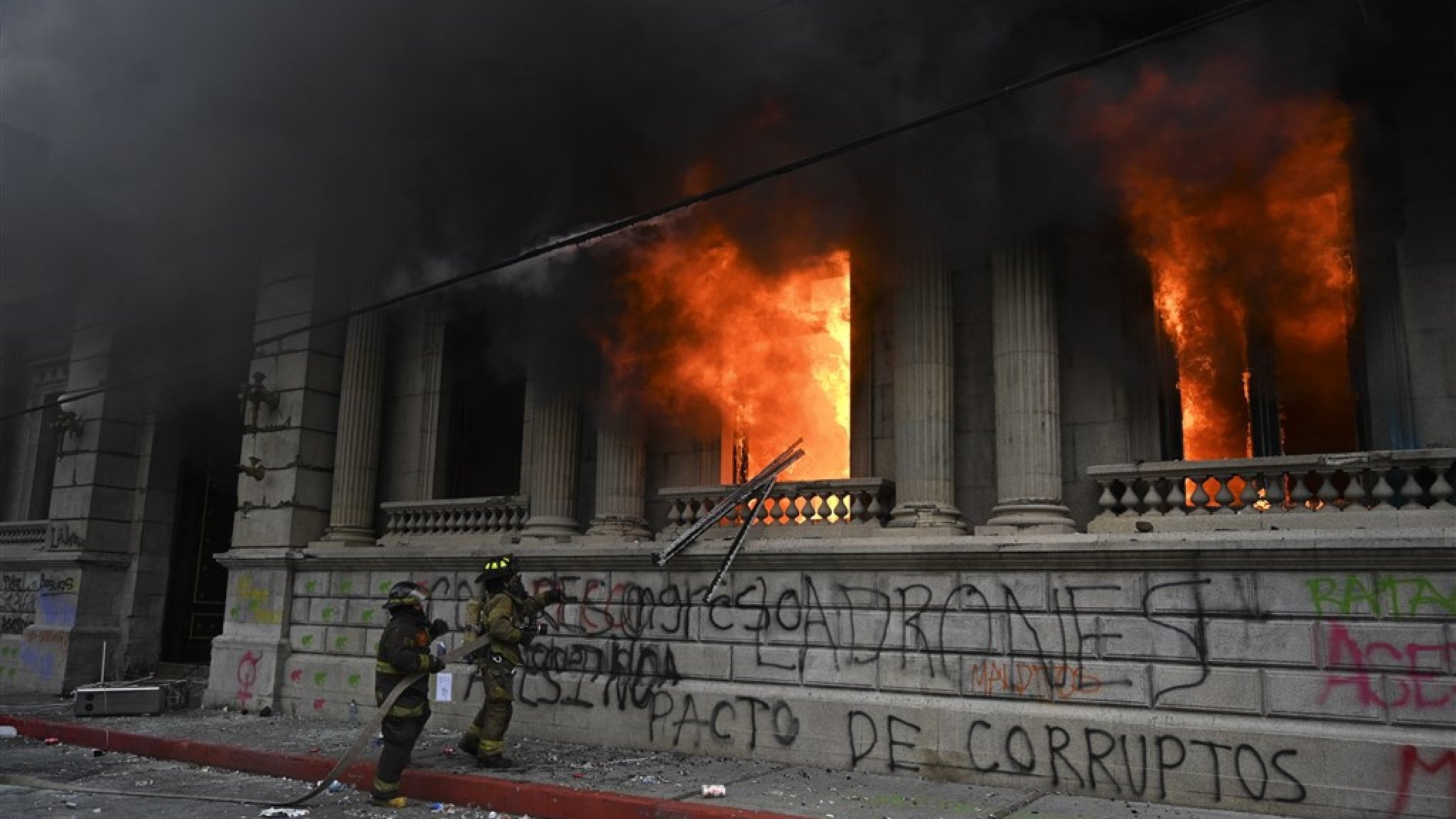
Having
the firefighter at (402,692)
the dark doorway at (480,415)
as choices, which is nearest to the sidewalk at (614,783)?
the firefighter at (402,692)

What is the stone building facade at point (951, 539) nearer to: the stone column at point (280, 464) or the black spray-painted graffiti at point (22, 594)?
the stone column at point (280, 464)

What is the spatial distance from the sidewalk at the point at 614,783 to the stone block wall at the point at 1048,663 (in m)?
0.28

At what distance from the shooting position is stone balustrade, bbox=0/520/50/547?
54.1 ft

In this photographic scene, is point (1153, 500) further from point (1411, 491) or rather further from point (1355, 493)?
point (1411, 491)

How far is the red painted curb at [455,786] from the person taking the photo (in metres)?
6.68

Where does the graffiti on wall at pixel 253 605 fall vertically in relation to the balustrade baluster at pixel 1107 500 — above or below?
below

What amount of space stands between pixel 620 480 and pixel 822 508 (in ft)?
8.34

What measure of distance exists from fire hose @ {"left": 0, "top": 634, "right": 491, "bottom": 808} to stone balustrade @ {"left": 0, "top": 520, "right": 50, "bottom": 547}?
9277mm

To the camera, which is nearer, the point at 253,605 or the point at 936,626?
the point at 936,626

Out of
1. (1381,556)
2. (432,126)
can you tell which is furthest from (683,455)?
(1381,556)

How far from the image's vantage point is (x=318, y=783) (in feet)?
26.2

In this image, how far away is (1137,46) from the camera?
5555 mm

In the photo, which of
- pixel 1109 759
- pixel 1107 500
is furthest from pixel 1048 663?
pixel 1107 500

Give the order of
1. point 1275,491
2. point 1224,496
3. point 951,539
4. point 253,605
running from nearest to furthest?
point 1275,491 < point 1224,496 < point 951,539 < point 253,605
